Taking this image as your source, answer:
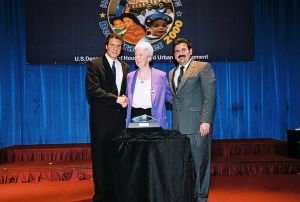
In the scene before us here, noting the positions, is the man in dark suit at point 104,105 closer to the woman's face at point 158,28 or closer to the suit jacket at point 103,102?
the suit jacket at point 103,102

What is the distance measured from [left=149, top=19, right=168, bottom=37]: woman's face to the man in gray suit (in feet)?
10.8

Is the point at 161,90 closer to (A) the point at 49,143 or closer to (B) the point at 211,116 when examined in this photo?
(B) the point at 211,116

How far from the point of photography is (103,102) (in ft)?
11.5

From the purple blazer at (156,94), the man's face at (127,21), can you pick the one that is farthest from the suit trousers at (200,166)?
the man's face at (127,21)

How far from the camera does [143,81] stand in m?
3.13

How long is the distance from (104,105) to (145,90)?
564mm

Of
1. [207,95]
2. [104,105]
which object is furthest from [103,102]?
[207,95]

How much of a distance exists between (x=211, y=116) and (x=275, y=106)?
13.7 ft

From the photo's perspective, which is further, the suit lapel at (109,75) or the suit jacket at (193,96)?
the suit lapel at (109,75)

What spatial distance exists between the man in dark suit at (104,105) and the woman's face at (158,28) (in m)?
3.06

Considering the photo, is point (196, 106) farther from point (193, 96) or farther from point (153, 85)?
point (153, 85)

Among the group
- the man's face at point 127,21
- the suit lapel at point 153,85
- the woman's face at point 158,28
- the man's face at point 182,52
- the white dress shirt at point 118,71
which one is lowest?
the suit lapel at point 153,85

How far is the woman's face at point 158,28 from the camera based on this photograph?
6551mm

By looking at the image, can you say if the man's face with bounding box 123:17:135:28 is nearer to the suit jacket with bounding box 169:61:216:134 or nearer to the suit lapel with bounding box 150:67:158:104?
the suit jacket with bounding box 169:61:216:134
